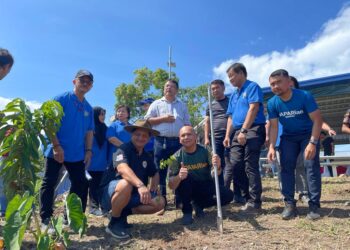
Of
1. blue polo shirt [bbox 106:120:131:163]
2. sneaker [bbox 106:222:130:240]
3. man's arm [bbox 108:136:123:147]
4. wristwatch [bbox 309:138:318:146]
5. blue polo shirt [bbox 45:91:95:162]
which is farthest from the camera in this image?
blue polo shirt [bbox 106:120:131:163]

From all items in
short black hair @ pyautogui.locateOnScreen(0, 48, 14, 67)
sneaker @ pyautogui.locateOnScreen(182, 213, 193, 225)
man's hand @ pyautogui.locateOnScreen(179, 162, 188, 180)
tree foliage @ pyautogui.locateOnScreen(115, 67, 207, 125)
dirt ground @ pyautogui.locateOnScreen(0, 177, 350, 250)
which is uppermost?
tree foliage @ pyautogui.locateOnScreen(115, 67, 207, 125)

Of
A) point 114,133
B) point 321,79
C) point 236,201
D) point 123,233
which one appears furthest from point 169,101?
point 321,79

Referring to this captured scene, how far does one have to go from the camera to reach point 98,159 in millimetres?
5668

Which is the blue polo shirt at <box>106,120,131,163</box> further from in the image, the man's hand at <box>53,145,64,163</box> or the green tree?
the green tree

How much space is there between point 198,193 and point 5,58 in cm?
273

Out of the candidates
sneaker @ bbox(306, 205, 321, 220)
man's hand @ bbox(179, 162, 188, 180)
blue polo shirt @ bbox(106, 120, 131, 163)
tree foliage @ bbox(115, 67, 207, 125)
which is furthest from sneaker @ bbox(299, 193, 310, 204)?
tree foliage @ bbox(115, 67, 207, 125)

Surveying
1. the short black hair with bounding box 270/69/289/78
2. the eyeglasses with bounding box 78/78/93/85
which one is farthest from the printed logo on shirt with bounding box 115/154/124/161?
the short black hair with bounding box 270/69/289/78

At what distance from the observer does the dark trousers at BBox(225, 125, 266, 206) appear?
15.1 ft

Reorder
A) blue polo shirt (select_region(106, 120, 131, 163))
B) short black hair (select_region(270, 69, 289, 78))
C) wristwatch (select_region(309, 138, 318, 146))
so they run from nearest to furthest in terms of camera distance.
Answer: wristwatch (select_region(309, 138, 318, 146)), short black hair (select_region(270, 69, 289, 78)), blue polo shirt (select_region(106, 120, 131, 163))

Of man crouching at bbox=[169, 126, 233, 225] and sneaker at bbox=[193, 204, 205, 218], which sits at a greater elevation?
man crouching at bbox=[169, 126, 233, 225]

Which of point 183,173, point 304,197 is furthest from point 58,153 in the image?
point 304,197

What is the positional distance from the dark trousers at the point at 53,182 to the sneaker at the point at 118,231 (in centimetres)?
69

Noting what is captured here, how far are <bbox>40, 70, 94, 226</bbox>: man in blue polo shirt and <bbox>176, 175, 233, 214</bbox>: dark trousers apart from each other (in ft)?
4.14

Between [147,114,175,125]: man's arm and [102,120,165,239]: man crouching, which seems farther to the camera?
[147,114,175,125]: man's arm
